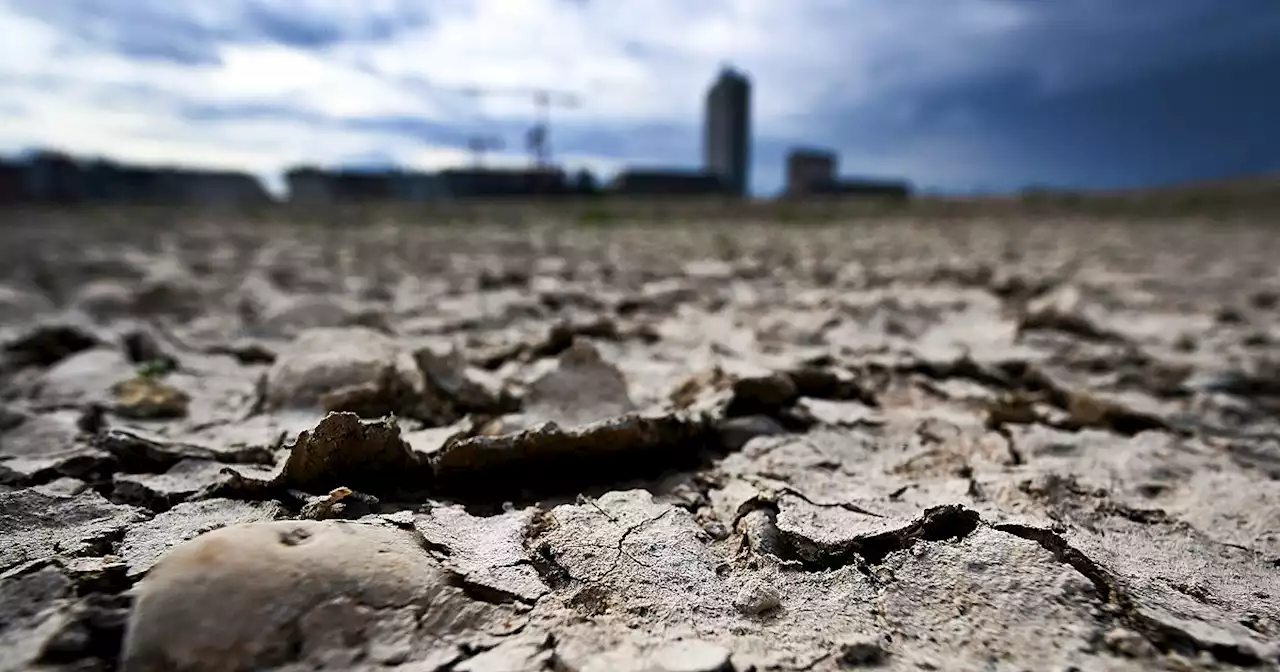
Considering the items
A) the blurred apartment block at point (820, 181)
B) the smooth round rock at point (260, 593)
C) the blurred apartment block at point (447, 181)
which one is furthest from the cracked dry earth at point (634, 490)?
the blurred apartment block at point (820, 181)

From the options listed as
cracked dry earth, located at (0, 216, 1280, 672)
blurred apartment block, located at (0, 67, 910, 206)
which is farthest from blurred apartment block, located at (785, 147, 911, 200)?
cracked dry earth, located at (0, 216, 1280, 672)

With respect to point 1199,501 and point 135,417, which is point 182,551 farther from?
point 1199,501

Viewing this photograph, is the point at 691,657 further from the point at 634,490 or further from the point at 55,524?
the point at 55,524

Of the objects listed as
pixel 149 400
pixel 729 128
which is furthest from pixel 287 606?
pixel 729 128

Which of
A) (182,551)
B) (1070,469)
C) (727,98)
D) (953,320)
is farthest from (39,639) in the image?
(727,98)

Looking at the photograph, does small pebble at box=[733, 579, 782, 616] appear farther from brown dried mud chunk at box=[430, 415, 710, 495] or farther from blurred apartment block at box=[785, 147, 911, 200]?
blurred apartment block at box=[785, 147, 911, 200]

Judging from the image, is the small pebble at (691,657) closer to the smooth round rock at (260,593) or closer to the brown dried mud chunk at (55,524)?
the smooth round rock at (260,593)
